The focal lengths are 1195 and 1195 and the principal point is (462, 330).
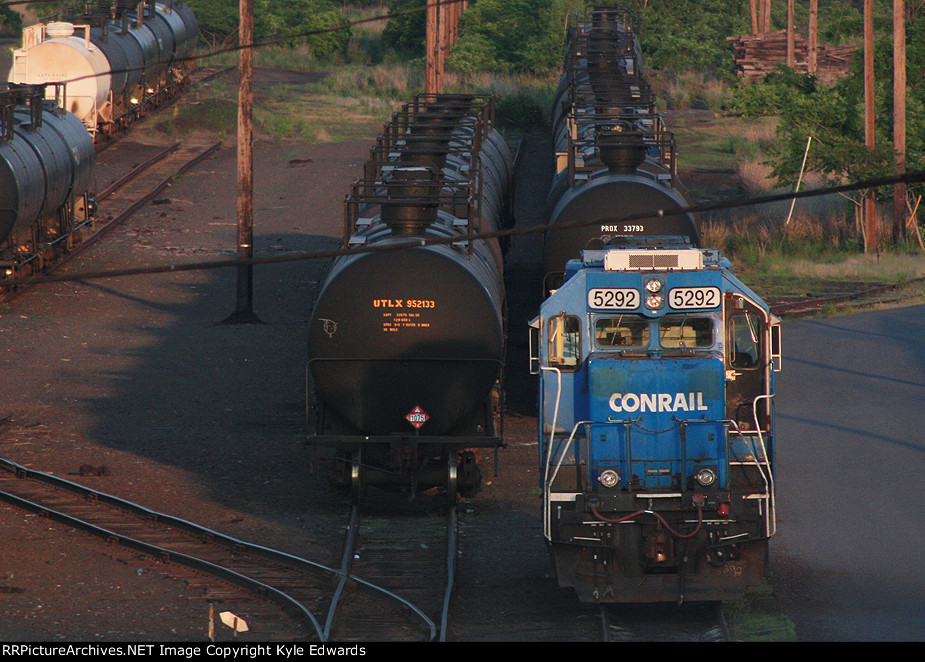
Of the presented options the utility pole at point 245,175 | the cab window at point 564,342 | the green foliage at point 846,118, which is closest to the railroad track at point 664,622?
the cab window at point 564,342

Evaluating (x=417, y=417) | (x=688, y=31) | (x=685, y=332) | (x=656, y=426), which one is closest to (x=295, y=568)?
(x=417, y=417)

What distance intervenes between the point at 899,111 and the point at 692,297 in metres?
22.7

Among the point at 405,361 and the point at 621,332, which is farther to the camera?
the point at 405,361

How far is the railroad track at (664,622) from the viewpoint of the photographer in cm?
1088

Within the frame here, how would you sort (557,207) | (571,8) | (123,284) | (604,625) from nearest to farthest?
(604,625) < (557,207) < (123,284) < (571,8)

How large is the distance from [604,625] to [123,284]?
19.7m

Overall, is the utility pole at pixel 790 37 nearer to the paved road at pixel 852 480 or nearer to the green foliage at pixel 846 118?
the green foliage at pixel 846 118

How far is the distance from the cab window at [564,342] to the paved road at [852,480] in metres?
3.13

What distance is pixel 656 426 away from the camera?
1173 cm

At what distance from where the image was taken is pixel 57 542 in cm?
1365

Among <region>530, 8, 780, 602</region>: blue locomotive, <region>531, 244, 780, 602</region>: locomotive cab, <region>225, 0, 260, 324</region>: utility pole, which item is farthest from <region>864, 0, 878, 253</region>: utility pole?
<region>531, 244, 780, 602</region>: locomotive cab

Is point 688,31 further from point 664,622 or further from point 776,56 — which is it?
point 664,622
